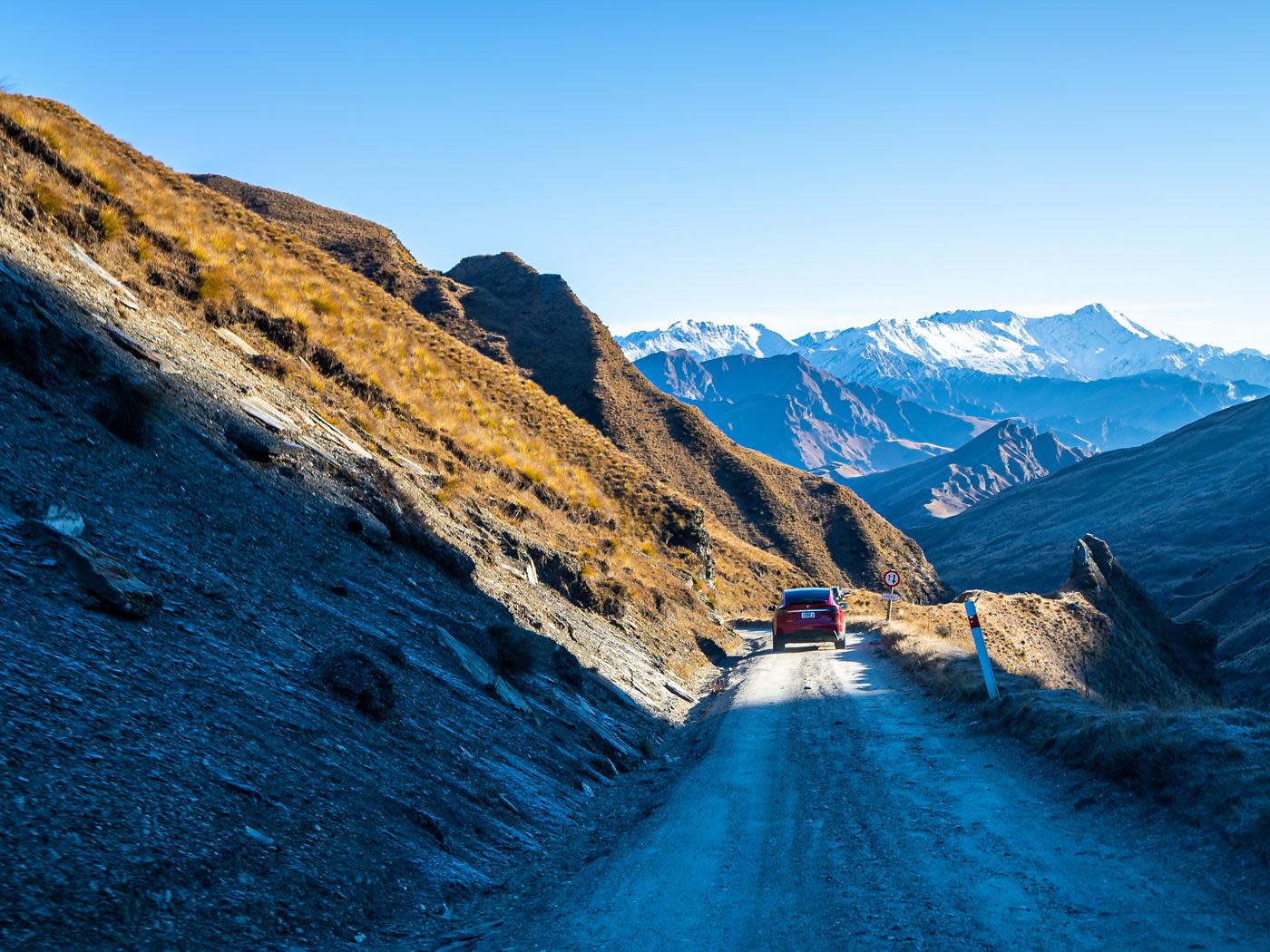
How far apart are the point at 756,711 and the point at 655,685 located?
3.49 m

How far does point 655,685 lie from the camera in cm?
1742

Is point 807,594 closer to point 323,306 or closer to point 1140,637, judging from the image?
point 323,306

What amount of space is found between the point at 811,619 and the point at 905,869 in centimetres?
1960

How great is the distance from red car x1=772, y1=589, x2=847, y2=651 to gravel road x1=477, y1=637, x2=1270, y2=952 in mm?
15220

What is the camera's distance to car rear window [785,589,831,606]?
25.8 m

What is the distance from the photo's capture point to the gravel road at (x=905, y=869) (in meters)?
5.04

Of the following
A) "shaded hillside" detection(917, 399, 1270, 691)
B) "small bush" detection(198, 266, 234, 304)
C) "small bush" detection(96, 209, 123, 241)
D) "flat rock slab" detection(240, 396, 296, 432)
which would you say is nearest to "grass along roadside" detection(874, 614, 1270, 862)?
"flat rock slab" detection(240, 396, 296, 432)

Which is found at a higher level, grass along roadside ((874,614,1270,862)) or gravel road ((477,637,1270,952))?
grass along roadside ((874,614,1270,862))

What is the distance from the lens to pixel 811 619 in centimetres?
2542

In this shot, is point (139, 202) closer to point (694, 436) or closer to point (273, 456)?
point (273, 456)

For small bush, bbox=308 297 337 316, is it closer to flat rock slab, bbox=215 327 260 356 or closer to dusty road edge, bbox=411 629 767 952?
flat rock slab, bbox=215 327 260 356

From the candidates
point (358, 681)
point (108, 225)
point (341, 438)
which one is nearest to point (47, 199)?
point (108, 225)

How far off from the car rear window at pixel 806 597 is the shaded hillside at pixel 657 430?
5193 centimetres

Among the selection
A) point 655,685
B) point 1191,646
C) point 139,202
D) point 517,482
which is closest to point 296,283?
point 139,202
